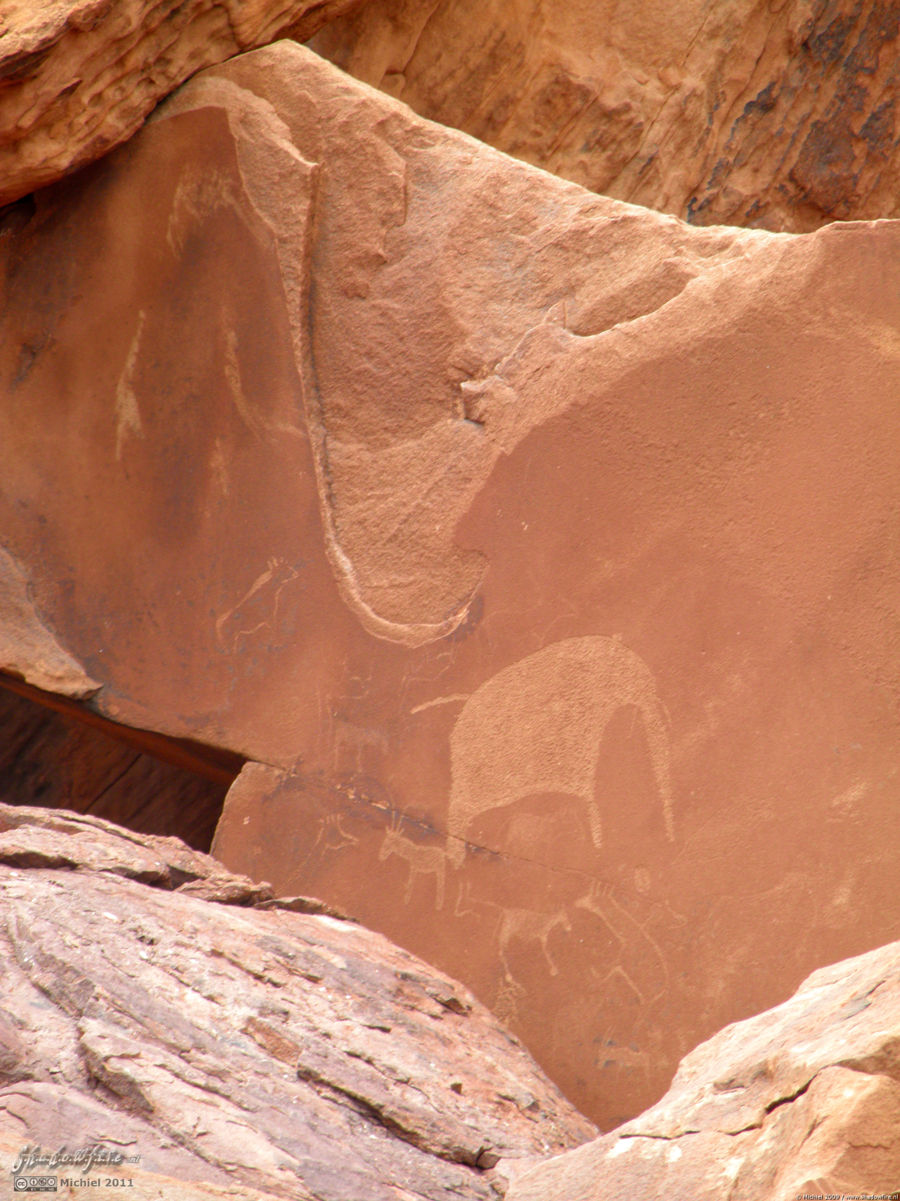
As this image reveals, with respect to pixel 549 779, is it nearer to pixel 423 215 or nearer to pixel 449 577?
pixel 449 577

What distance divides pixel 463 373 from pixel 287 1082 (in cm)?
147

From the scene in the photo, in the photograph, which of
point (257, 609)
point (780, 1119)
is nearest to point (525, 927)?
point (257, 609)

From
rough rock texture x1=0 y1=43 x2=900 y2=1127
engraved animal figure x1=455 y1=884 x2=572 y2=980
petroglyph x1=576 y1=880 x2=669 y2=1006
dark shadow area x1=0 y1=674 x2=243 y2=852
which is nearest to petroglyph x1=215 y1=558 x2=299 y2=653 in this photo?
rough rock texture x1=0 y1=43 x2=900 y2=1127

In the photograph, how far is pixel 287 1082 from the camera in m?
1.62

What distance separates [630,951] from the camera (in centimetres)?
222

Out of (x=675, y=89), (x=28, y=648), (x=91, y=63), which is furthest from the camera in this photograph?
(x=675, y=89)

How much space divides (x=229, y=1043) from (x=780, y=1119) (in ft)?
2.45

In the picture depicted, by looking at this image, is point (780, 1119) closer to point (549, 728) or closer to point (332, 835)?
point (549, 728)

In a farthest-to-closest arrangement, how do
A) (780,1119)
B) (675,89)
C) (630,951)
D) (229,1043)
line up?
(675,89), (630,951), (229,1043), (780,1119)

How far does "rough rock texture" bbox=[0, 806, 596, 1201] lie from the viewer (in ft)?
4.62

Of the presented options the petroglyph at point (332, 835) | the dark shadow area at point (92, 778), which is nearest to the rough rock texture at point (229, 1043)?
the petroglyph at point (332, 835)

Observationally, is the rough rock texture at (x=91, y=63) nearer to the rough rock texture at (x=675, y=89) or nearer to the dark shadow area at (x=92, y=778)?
the rough rock texture at (x=675, y=89)

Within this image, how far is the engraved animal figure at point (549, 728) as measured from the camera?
230 cm

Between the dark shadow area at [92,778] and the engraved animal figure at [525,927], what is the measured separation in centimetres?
167
